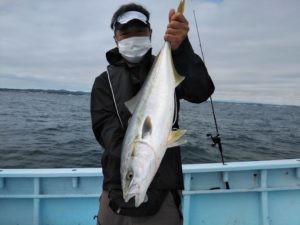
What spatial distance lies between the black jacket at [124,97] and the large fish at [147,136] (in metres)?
0.35

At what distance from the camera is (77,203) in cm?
555

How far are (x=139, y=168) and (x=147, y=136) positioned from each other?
21 cm

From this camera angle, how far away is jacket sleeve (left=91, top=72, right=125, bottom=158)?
8.87ft

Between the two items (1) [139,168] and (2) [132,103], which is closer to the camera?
(1) [139,168]

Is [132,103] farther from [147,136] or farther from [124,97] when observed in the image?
[124,97]

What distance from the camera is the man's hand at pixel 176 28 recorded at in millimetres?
2385

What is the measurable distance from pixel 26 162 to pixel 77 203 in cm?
1026

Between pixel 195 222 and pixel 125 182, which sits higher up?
pixel 125 182

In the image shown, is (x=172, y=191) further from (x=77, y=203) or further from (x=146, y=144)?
(x=77, y=203)

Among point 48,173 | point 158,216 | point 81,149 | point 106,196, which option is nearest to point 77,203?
point 48,173

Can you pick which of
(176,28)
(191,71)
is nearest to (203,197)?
(191,71)

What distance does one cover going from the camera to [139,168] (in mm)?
1952

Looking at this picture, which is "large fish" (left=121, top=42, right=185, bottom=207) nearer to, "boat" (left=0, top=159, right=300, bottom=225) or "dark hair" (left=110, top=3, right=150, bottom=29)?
"dark hair" (left=110, top=3, right=150, bottom=29)

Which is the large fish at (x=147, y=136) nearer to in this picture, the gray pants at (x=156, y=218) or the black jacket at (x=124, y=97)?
the black jacket at (x=124, y=97)
